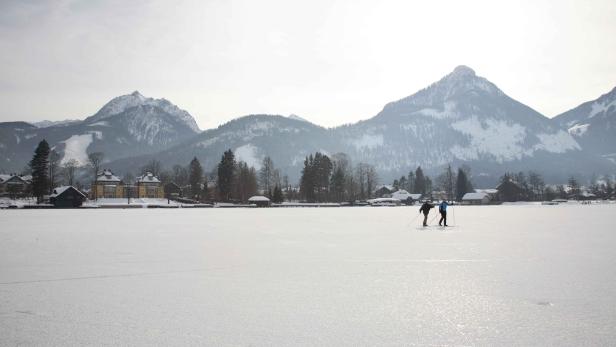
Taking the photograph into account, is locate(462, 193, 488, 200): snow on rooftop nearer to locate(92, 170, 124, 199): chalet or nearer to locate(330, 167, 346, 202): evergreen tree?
locate(330, 167, 346, 202): evergreen tree

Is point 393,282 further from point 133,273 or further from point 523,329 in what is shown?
point 133,273

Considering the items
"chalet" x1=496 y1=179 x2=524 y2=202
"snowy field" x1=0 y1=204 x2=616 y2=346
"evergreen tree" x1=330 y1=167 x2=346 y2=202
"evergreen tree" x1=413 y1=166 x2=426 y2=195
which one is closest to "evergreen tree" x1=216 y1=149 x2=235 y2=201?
"evergreen tree" x1=330 y1=167 x2=346 y2=202

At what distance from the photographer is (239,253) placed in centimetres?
1477

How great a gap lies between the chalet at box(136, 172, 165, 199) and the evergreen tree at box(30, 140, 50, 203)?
32617 mm

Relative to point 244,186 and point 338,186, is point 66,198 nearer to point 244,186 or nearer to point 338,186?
point 244,186

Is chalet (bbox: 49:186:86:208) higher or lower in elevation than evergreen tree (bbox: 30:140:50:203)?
lower

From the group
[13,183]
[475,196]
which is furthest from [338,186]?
[13,183]

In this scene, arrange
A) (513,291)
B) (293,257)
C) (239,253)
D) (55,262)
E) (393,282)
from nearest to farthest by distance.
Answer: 1. (513,291)
2. (393,282)
3. (55,262)
4. (293,257)
5. (239,253)

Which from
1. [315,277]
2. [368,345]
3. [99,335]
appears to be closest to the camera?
→ [368,345]

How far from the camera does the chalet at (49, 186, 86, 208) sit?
7684cm

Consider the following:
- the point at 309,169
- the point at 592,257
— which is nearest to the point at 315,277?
the point at 592,257

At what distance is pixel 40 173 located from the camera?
85.2m

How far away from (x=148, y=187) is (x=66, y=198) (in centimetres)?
4403

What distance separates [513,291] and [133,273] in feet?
28.4
